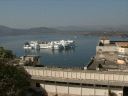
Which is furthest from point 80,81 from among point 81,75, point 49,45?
point 49,45

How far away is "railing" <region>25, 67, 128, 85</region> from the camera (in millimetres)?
24678

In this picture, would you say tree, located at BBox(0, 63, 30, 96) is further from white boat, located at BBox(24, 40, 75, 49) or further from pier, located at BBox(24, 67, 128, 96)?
white boat, located at BBox(24, 40, 75, 49)

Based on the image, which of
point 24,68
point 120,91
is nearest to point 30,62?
point 24,68

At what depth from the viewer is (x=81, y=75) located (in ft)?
85.1

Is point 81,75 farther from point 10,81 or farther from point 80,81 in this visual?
point 10,81

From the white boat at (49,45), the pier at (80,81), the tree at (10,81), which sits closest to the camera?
the tree at (10,81)

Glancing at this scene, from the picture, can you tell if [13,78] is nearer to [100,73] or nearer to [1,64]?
[1,64]

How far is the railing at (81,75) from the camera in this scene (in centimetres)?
2468

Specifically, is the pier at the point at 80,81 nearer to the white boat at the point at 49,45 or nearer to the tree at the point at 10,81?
the tree at the point at 10,81

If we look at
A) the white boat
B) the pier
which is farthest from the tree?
the white boat

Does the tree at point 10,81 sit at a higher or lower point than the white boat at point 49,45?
higher

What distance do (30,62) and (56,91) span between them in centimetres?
565

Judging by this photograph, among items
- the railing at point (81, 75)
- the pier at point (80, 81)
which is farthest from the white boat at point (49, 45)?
the pier at point (80, 81)

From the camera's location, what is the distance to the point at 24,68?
2734 centimetres
